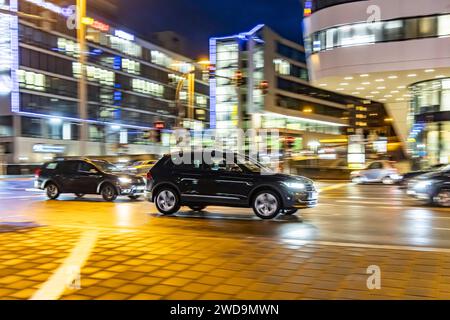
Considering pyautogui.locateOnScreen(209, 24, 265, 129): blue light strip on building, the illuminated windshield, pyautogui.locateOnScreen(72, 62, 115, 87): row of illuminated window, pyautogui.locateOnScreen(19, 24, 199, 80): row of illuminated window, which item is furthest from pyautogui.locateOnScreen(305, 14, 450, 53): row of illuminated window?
pyautogui.locateOnScreen(209, 24, 265, 129): blue light strip on building

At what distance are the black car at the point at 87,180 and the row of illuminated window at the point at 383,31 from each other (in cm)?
2121

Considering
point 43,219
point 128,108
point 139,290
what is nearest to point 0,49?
point 128,108

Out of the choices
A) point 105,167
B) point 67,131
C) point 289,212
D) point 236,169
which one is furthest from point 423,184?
point 67,131

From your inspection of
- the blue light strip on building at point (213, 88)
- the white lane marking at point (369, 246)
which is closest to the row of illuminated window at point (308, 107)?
the blue light strip on building at point (213, 88)

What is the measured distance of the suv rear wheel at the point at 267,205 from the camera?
12.0 metres

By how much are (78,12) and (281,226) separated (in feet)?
60.5

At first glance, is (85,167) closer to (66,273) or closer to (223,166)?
(223,166)

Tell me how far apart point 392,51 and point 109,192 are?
2281 cm

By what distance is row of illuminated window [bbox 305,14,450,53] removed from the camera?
3070cm

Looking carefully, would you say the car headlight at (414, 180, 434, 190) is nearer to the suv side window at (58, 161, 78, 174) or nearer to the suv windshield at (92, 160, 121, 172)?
the suv windshield at (92, 160, 121, 172)

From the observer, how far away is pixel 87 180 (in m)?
17.6

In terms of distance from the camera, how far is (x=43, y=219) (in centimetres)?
1196

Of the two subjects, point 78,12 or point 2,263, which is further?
point 78,12
